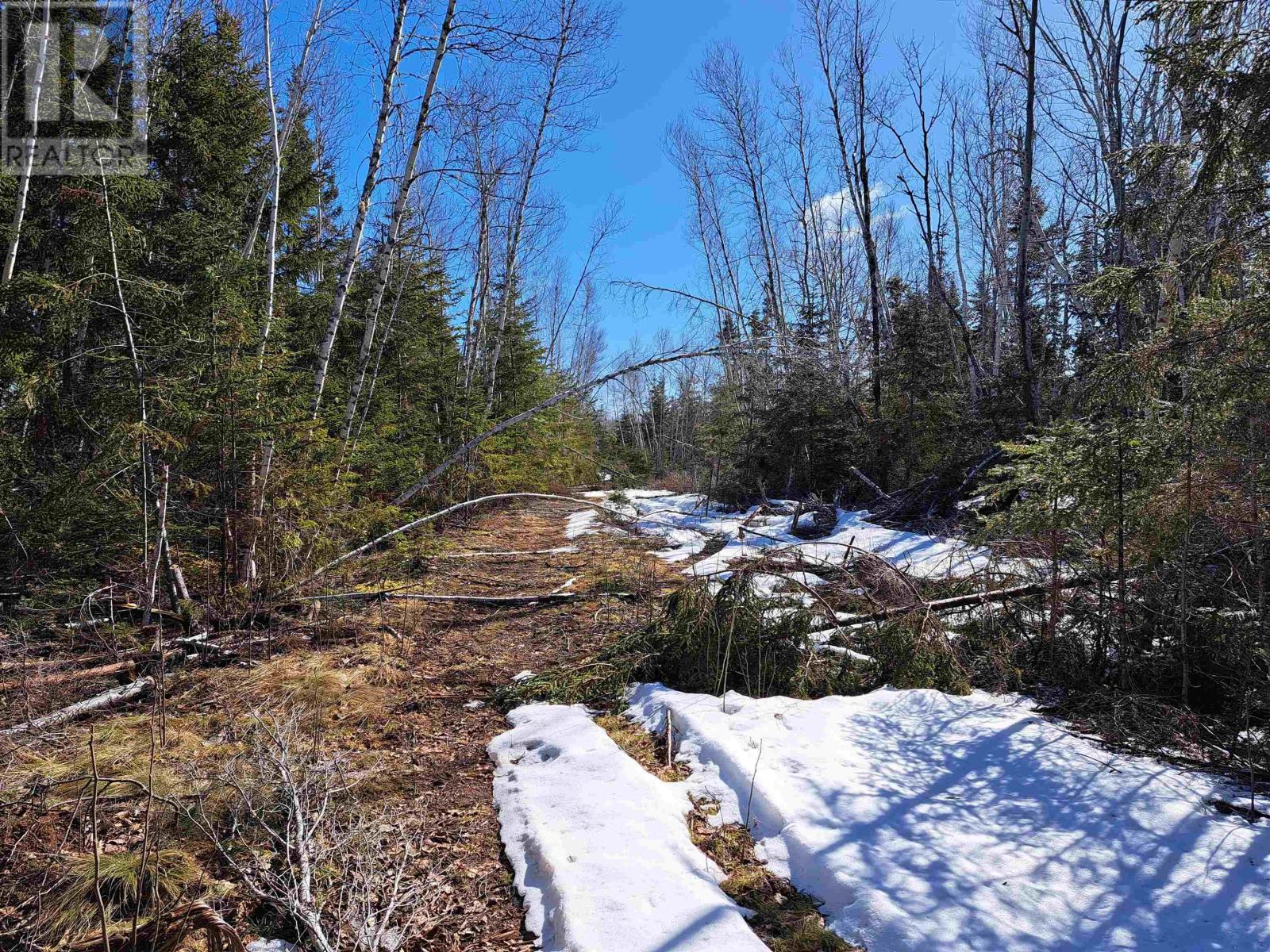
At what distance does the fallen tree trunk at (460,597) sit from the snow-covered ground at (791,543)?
1.49m

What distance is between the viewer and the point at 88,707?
11.7 ft

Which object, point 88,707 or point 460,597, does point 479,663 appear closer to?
point 460,597

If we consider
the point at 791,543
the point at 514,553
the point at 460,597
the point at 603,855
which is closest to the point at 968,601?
the point at 791,543

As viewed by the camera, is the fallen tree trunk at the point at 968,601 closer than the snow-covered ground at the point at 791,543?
Yes

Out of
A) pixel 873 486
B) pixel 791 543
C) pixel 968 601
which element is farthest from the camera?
pixel 873 486

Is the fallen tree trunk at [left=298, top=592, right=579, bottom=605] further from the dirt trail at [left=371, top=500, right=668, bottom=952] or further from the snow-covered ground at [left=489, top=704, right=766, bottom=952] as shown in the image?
the snow-covered ground at [left=489, top=704, right=766, bottom=952]

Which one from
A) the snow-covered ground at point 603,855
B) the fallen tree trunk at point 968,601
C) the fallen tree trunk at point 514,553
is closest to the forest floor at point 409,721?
the snow-covered ground at point 603,855

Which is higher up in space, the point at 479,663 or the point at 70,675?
the point at 70,675

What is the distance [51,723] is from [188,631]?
4.59 ft

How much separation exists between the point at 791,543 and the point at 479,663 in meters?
4.53

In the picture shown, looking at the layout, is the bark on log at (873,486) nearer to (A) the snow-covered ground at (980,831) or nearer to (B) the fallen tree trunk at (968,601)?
(B) the fallen tree trunk at (968,601)

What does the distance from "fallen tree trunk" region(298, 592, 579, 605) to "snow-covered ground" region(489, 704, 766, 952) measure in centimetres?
246

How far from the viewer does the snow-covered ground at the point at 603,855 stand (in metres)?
2.04

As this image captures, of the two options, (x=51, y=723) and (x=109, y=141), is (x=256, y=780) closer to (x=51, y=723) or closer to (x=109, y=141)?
(x=51, y=723)
